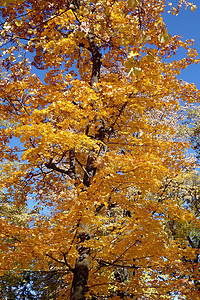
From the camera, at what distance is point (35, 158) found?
516 cm

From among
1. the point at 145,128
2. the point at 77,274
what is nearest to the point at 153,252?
the point at 77,274

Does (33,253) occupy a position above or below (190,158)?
below

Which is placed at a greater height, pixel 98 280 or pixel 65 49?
pixel 65 49

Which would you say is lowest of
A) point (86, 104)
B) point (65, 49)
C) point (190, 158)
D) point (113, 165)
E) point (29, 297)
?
point (29, 297)

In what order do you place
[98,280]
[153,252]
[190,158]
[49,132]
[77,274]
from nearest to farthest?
1. [49,132]
2. [153,252]
3. [77,274]
4. [98,280]
5. [190,158]

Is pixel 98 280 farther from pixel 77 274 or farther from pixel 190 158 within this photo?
pixel 190 158

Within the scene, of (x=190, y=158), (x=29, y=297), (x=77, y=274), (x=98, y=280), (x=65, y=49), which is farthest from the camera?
(x=190, y=158)

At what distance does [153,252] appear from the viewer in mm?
4637

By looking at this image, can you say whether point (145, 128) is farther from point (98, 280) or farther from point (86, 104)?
point (98, 280)

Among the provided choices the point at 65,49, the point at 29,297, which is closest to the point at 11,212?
the point at 29,297

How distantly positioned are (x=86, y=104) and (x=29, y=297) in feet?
44.3

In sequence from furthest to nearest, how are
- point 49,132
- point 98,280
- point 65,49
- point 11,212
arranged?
point 11,212, point 65,49, point 98,280, point 49,132

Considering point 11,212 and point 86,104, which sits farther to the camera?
point 11,212

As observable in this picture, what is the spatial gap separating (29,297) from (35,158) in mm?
12168
